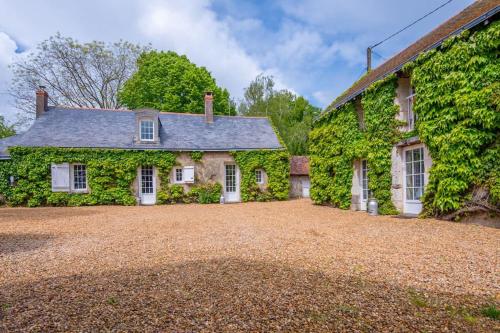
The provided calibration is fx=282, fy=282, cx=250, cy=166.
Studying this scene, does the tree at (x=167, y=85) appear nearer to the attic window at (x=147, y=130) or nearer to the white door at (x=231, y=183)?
the attic window at (x=147, y=130)

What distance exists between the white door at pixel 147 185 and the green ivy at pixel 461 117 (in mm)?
12900

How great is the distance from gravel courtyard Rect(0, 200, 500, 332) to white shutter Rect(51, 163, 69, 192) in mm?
8850

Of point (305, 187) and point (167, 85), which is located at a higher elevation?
point (167, 85)

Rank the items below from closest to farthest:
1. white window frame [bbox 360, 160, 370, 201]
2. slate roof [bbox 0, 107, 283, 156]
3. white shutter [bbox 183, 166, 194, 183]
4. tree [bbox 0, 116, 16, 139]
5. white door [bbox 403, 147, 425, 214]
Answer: white door [bbox 403, 147, 425, 214] < white window frame [bbox 360, 160, 370, 201] < slate roof [bbox 0, 107, 283, 156] < white shutter [bbox 183, 166, 194, 183] < tree [bbox 0, 116, 16, 139]

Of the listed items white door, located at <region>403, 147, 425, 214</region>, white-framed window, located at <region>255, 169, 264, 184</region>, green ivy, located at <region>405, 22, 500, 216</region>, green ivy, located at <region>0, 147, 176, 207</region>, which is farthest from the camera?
white-framed window, located at <region>255, 169, 264, 184</region>

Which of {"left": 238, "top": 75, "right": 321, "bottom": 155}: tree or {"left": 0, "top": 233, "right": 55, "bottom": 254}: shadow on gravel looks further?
{"left": 238, "top": 75, "right": 321, "bottom": 155}: tree

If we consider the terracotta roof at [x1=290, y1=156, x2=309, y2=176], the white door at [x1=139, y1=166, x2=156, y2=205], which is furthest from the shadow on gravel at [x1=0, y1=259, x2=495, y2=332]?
the terracotta roof at [x1=290, y1=156, x2=309, y2=176]

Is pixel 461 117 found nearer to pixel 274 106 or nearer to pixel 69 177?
pixel 69 177

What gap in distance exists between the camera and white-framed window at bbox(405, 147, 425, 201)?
339 inches

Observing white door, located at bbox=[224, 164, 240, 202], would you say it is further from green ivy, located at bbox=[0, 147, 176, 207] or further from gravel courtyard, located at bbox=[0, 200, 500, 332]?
gravel courtyard, located at bbox=[0, 200, 500, 332]

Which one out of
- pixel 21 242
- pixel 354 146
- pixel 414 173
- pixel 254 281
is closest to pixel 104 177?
pixel 21 242

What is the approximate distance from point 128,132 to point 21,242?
11.0 m

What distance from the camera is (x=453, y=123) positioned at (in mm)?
7242

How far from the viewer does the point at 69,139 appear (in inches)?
591
